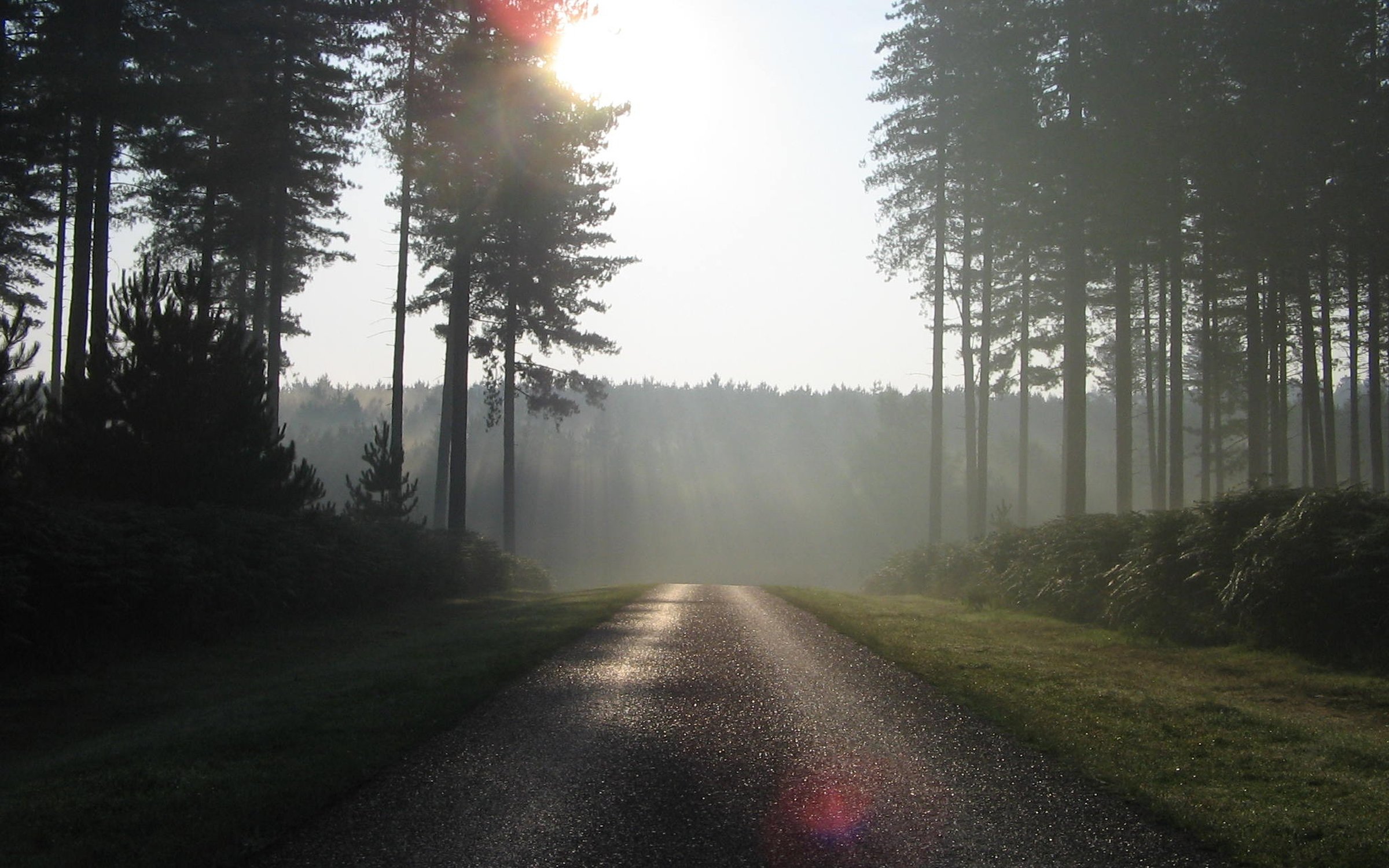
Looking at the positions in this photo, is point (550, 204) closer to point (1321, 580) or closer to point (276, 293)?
point (276, 293)

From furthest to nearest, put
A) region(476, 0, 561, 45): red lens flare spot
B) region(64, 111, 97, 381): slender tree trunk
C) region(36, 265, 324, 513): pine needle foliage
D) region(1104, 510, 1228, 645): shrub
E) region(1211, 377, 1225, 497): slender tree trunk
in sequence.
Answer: region(1211, 377, 1225, 497): slender tree trunk, region(476, 0, 561, 45): red lens flare spot, region(64, 111, 97, 381): slender tree trunk, region(36, 265, 324, 513): pine needle foliage, region(1104, 510, 1228, 645): shrub

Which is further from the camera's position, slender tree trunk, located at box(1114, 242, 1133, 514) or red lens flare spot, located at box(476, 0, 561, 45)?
red lens flare spot, located at box(476, 0, 561, 45)

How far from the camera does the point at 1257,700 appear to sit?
959 cm

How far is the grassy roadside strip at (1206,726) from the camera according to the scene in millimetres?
5312

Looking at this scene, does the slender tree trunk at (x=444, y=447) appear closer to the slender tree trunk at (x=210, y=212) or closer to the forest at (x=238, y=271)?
the forest at (x=238, y=271)

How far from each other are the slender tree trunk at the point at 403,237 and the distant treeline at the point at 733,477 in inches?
1853

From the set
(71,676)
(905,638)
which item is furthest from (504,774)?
(905,638)

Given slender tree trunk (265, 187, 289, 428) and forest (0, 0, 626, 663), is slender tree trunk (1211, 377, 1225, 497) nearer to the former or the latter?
forest (0, 0, 626, 663)

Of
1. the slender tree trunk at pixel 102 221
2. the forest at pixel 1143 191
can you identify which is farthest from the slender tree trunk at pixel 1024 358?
the slender tree trunk at pixel 102 221

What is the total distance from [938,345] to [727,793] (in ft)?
94.7

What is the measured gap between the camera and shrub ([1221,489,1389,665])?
1114 cm

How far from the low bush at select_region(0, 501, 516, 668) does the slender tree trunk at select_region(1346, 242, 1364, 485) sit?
28316mm

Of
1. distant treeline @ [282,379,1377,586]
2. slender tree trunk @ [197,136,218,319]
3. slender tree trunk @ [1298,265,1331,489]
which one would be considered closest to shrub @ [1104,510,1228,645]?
slender tree trunk @ [1298,265,1331,489]

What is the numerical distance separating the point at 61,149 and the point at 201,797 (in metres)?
21.2
